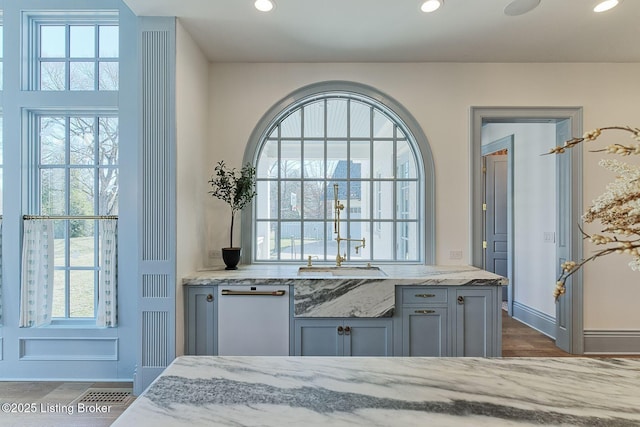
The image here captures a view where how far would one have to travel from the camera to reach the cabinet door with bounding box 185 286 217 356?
245 centimetres

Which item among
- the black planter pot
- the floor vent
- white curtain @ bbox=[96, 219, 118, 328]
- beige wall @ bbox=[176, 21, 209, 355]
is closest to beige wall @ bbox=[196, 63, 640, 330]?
beige wall @ bbox=[176, 21, 209, 355]

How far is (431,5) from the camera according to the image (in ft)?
7.25

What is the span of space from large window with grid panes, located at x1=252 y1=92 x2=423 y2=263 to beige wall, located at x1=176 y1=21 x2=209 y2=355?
58cm

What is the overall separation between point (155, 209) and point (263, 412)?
1979 mm

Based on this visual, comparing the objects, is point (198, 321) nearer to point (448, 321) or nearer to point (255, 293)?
point (255, 293)

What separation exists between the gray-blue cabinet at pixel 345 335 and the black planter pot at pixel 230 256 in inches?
28.9

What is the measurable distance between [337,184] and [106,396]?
2485 millimetres

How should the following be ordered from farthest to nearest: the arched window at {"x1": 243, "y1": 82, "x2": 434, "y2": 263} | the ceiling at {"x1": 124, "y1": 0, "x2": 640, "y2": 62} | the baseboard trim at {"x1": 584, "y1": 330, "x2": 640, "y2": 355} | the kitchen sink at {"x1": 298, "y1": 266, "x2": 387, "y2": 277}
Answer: the arched window at {"x1": 243, "y1": 82, "x2": 434, "y2": 263} → the baseboard trim at {"x1": 584, "y1": 330, "x2": 640, "y2": 355} → the kitchen sink at {"x1": 298, "y1": 266, "x2": 387, "y2": 277} → the ceiling at {"x1": 124, "y1": 0, "x2": 640, "y2": 62}

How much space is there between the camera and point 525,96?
10.0ft

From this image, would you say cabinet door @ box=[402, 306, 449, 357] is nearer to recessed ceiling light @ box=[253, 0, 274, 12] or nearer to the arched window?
the arched window

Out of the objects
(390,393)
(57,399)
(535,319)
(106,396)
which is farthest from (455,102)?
(57,399)

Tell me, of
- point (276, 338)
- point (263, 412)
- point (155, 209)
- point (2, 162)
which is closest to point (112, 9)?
point (2, 162)

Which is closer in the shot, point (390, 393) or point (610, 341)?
point (390, 393)

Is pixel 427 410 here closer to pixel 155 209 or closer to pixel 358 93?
pixel 155 209
